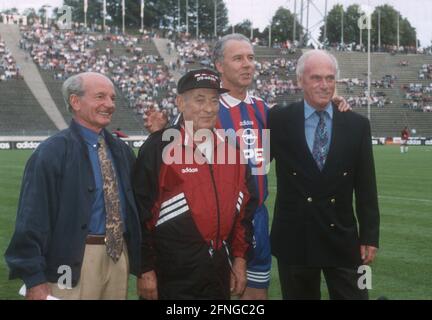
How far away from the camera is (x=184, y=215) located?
4492 millimetres

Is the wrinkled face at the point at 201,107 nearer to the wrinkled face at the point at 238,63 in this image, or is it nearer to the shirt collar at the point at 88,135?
the shirt collar at the point at 88,135

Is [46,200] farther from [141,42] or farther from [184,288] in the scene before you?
[141,42]

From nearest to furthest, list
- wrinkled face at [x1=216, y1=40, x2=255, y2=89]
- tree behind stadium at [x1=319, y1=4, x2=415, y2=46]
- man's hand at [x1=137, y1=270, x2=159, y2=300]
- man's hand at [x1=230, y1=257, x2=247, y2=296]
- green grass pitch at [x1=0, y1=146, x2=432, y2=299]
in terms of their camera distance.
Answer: man's hand at [x1=137, y1=270, x2=159, y2=300], man's hand at [x1=230, y1=257, x2=247, y2=296], wrinkled face at [x1=216, y1=40, x2=255, y2=89], green grass pitch at [x1=0, y1=146, x2=432, y2=299], tree behind stadium at [x1=319, y1=4, x2=415, y2=46]

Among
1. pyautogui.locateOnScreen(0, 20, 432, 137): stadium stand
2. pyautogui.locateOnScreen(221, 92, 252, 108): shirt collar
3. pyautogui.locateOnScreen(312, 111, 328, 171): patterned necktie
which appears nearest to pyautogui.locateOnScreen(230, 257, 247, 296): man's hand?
pyautogui.locateOnScreen(312, 111, 328, 171): patterned necktie

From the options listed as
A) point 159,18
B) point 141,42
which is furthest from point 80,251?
→ point 159,18

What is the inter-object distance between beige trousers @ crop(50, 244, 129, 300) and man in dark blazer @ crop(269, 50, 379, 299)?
46.4 inches

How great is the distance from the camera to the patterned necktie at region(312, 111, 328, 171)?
5.05 m

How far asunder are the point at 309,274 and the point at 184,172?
4.22 feet

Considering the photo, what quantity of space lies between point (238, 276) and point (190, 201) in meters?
0.68

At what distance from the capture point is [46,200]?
14.2 feet

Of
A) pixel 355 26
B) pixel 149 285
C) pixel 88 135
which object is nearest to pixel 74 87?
pixel 88 135

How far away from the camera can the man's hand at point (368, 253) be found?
5051 mm

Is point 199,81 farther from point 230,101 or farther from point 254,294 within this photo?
point 254,294

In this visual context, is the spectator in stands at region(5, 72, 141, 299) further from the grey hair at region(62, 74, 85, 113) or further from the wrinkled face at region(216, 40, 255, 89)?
the wrinkled face at region(216, 40, 255, 89)
